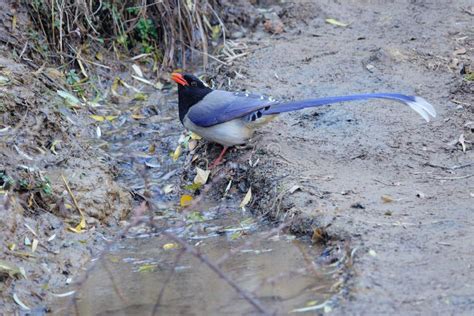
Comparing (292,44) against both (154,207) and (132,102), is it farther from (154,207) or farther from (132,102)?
(154,207)

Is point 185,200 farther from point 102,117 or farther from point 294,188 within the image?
point 102,117

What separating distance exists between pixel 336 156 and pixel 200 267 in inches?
78.8

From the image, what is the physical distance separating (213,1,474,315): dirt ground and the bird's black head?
26.5 inches

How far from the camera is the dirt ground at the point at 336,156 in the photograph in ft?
19.5

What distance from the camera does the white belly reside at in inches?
318

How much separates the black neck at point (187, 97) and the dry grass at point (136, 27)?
1.77 metres

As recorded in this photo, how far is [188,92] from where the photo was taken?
8.44 m

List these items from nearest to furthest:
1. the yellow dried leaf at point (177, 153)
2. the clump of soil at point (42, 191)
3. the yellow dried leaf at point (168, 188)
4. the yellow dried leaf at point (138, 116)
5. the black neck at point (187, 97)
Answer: the clump of soil at point (42, 191) < the yellow dried leaf at point (168, 188) < the black neck at point (187, 97) < the yellow dried leaf at point (177, 153) < the yellow dried leaf at point (138, 116)

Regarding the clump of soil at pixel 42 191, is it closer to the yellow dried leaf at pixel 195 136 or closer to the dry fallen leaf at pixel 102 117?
the dry fallen leaf at pixel 102 117

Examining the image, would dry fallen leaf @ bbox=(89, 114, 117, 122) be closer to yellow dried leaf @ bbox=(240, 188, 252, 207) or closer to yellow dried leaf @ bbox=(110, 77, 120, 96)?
yellow dried leaf @ bbox=(110, 77, 120, 96)

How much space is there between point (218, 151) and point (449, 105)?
225cm

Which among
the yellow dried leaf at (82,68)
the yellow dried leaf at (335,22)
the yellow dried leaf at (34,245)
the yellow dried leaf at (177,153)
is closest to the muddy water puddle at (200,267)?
the yellow dried leaf at (177,153)

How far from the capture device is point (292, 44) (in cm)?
1023

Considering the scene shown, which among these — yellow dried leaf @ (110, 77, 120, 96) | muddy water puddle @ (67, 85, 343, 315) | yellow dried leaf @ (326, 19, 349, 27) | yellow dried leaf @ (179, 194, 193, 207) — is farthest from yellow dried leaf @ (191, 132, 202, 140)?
yellow dried leaf @ (326, 19, 349, 27)
